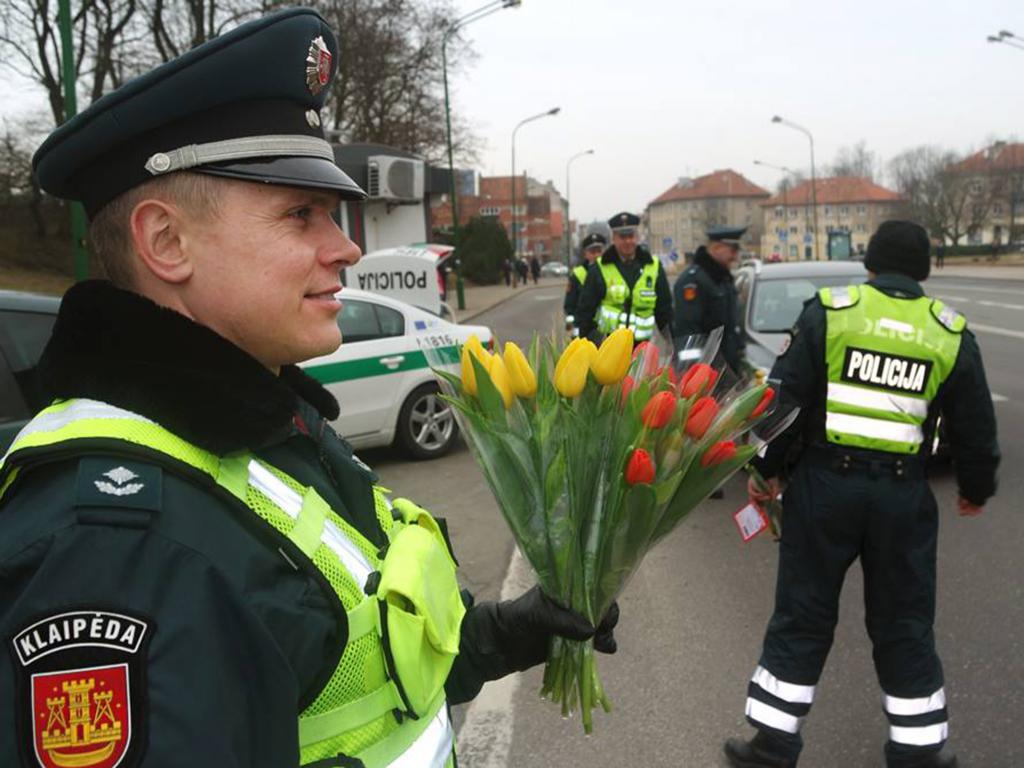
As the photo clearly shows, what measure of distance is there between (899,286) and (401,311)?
17.8 feet

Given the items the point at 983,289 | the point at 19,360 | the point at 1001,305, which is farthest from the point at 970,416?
the point at 983,289

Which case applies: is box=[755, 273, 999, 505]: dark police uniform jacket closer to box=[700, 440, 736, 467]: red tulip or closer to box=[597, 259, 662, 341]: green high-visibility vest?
box=[700, 440, 736, 467]: red tulip

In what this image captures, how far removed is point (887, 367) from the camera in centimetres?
308

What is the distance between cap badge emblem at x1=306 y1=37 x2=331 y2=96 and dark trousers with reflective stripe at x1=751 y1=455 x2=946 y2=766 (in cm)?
237

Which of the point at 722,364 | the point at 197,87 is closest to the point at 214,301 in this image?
the point at 197,87

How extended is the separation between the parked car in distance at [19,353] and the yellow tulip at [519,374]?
3.08 meters

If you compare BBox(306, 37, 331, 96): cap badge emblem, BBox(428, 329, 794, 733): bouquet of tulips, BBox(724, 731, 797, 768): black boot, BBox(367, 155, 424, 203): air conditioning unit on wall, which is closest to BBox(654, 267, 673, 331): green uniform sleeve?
BBox(724, 731, 797, 768): black boot

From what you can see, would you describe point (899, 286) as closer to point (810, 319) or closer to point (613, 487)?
point (810, 319)

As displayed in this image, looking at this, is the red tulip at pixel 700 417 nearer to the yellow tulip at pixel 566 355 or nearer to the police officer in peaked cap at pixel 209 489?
the yellow tulip at pixel 566 355

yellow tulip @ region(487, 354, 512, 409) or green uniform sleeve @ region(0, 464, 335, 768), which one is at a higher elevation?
yellow tulip @ region(487, 354, 512, 409)

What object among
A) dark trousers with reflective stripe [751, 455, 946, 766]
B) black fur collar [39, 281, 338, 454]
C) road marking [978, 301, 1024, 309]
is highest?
black fur collar [39, 281, 338, 454]

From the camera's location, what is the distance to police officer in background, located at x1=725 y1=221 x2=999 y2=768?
302cm

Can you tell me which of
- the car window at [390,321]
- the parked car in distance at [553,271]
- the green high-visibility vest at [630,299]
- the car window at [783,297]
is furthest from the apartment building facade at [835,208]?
the car window at [390,321]

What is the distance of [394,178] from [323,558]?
14582 mm
